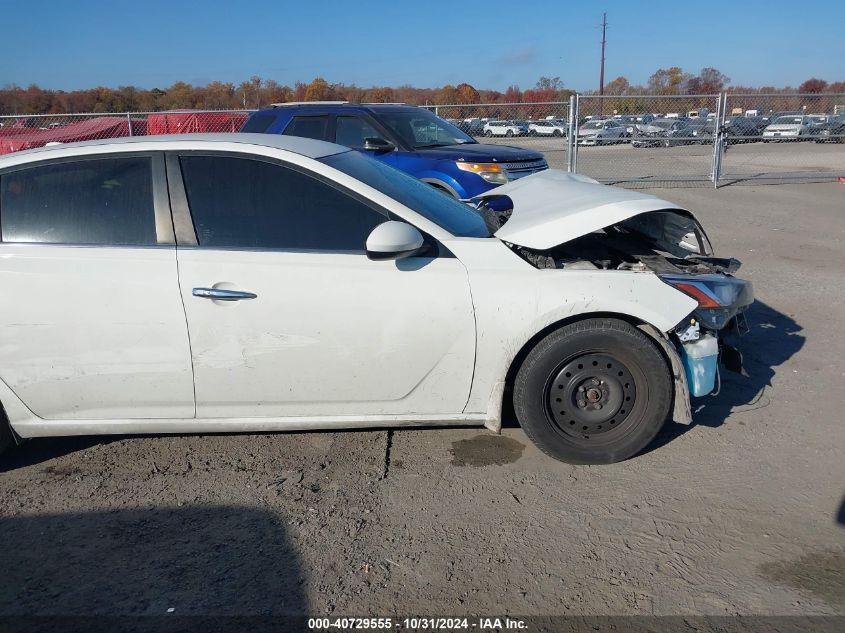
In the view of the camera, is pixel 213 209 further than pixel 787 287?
No

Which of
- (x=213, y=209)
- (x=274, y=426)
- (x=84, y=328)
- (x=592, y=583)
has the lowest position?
(x=592, y=583)

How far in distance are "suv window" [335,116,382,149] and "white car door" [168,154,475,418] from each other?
592 cm

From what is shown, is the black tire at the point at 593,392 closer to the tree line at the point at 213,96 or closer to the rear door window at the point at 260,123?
the rear door window at the point at 260,123

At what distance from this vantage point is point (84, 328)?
3.64 metres

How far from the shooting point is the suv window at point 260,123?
32.4ft

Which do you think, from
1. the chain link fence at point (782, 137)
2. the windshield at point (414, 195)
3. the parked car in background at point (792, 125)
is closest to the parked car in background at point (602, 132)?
the chain link fence at point (782, 137)

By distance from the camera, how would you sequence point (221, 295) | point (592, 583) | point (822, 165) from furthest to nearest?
point (822, 165)
point (221, 295)
point (592, 583)

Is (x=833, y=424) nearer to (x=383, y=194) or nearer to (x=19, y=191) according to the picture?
(x=383, y=194)

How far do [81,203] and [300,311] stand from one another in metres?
1.32

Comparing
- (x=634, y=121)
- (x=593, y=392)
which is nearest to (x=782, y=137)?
(x=634, y=121)

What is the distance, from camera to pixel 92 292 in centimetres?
363

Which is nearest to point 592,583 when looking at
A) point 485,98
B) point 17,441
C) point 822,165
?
point 17,441

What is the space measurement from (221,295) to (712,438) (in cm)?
286

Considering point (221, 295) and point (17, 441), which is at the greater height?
point (221, 295)
